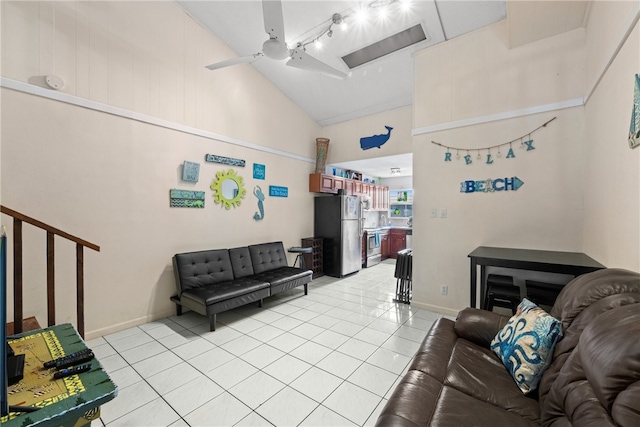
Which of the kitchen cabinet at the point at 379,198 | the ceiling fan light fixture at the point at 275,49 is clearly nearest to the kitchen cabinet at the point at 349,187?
the kitchen cabinet at the point at 379,198

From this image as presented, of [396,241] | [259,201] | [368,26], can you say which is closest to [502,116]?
[368,26]

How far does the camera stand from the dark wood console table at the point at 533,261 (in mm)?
2238

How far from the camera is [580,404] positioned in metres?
0.99

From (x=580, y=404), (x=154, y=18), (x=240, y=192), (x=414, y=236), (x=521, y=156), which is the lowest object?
(x=580, y=404)

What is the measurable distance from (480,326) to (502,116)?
103 inches

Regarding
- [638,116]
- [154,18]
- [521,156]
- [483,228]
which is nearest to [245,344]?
[483,228]

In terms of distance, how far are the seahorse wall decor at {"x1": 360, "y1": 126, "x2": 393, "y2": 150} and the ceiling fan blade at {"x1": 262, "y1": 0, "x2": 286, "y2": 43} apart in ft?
9.77

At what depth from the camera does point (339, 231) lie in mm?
5336

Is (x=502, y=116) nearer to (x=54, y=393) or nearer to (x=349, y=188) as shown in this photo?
(x=349, y=188)

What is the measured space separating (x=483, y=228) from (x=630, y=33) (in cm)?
211

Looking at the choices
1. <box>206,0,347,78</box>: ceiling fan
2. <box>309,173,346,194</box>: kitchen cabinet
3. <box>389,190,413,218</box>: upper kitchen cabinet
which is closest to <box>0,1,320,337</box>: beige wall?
<box>206,0,347,78</box>: ceiling fan

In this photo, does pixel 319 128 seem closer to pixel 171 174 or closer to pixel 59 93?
pixel 171 174

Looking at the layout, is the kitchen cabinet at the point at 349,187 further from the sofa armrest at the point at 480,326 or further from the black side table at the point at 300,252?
the sofa armrest at the point at 480,326

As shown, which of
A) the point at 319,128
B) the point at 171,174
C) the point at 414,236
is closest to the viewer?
the point at 171,174
